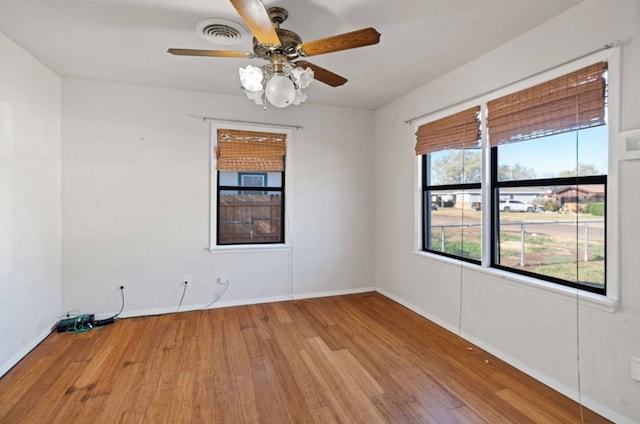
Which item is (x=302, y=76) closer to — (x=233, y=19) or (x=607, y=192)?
(x=233, y=19)

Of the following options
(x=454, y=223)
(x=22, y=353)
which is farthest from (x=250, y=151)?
(x=22, y=353)

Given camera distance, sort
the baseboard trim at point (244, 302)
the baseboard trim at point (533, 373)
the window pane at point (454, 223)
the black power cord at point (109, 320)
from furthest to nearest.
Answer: the baseboard trim at point (244, 302), the black power cord at point (109, 320), the window pane at point (454, 223), the baseboard trim at point (533, 373)

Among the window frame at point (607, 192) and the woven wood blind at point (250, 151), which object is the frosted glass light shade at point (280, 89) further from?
the woven wood blind at point (250, 151)

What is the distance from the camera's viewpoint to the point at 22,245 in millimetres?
2705

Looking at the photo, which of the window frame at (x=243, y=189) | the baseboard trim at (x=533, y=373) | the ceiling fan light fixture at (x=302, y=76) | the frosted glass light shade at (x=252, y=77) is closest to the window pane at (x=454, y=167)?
the baseboard trim at (x=533, y=373)

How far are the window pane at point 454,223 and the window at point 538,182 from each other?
0.03ft

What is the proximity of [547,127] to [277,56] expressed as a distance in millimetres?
1949

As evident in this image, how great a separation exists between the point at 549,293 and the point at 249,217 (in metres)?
3.17

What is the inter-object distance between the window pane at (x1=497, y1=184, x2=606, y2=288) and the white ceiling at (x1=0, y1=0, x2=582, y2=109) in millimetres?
1250

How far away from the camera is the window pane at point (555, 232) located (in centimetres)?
212

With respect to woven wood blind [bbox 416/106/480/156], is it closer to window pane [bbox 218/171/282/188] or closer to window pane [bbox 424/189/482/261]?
window pane [bbox 424/189/482/261]

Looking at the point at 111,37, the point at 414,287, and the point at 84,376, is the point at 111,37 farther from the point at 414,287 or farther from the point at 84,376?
the point at 414,287

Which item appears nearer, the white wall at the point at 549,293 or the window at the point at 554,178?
the white wall at the point at 549,293

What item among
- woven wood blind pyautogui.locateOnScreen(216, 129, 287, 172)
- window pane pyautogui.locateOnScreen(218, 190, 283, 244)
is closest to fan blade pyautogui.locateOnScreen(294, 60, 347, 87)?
woven wood blind pyautogui.locateOnScreen(216, 129, 287, 172)
